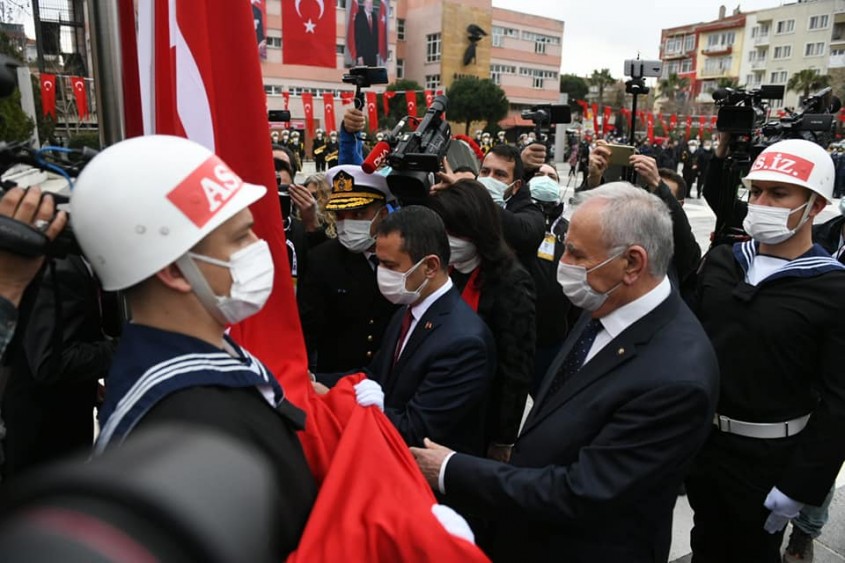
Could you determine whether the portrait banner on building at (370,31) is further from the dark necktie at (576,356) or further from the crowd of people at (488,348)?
the dark necktie at (576,356)

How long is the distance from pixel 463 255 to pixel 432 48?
60.2 meters

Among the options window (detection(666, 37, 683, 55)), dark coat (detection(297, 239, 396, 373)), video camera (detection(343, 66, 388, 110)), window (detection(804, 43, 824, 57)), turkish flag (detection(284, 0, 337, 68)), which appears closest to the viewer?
dark coat (detection(297, 239, 396, 373))

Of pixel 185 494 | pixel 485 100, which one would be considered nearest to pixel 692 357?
pixel 185 494

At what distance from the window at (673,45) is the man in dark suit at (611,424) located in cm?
10028

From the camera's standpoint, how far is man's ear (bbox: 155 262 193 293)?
4.14 feet

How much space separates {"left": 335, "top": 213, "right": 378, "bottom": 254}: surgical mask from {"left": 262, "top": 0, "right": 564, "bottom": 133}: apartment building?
156ft

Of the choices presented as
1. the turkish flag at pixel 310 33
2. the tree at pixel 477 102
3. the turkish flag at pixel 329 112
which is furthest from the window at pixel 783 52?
the turkish flag at pixel 310 33

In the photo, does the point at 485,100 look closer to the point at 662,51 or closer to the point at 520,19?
the point at 520,19

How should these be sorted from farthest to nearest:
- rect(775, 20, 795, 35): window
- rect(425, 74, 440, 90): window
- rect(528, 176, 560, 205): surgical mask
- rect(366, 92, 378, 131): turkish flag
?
rect(775, 20, 795, 35): window → rect(425, 74, 440, 90): window → rect(366, 92, 378, 131): turkish flag → rect(528, 176, 560, 205): surgical mask

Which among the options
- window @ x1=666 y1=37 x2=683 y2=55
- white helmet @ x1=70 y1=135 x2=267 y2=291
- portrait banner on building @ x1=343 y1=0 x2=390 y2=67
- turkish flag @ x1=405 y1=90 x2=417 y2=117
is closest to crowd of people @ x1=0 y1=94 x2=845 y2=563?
white helmet @ x1=70 y1=135 x2=267 y2=291

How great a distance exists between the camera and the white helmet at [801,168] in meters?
2.65

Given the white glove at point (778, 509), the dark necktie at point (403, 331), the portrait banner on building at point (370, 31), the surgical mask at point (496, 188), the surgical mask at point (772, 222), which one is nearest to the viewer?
the white glove at point (778, 509)

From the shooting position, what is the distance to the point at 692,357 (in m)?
1.81

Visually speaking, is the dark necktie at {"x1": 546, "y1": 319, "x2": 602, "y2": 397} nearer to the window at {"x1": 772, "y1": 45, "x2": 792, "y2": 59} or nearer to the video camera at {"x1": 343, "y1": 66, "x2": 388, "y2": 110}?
the video camera at {"x1": 343, "y1": 66, "x2": 388, "y2": 110}
